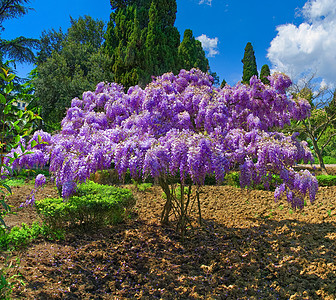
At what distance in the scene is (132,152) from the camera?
12.8 ft

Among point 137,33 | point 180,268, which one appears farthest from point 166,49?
point 180,268

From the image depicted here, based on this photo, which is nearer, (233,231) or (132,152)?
(132,152)

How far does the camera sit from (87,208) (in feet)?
16.7

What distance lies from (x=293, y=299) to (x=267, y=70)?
89.2 ft

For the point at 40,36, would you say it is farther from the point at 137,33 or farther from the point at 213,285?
the point at 213,285

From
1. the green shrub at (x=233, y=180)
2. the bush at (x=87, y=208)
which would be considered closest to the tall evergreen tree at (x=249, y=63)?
the green shrub at (x=233, y=180)

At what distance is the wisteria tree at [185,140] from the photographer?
3814mm

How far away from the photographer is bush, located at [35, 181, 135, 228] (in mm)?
4848

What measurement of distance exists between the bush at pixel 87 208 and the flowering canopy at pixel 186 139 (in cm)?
43

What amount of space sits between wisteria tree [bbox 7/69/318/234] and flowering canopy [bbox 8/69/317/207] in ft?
0.05

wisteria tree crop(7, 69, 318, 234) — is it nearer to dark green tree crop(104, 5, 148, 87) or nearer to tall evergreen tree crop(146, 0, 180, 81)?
dark green tree crop(104, 5, 148, 87)

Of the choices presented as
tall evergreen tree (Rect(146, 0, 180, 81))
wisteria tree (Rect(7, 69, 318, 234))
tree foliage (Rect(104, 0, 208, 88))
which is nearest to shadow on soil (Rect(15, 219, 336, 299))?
wisteria tree (Rect(7, 69, 318, 234))

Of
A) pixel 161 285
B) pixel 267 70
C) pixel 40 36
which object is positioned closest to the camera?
pixel 161 285

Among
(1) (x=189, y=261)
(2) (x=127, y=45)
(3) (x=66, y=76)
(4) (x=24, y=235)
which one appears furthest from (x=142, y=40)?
(1) (x=189, y=261)
